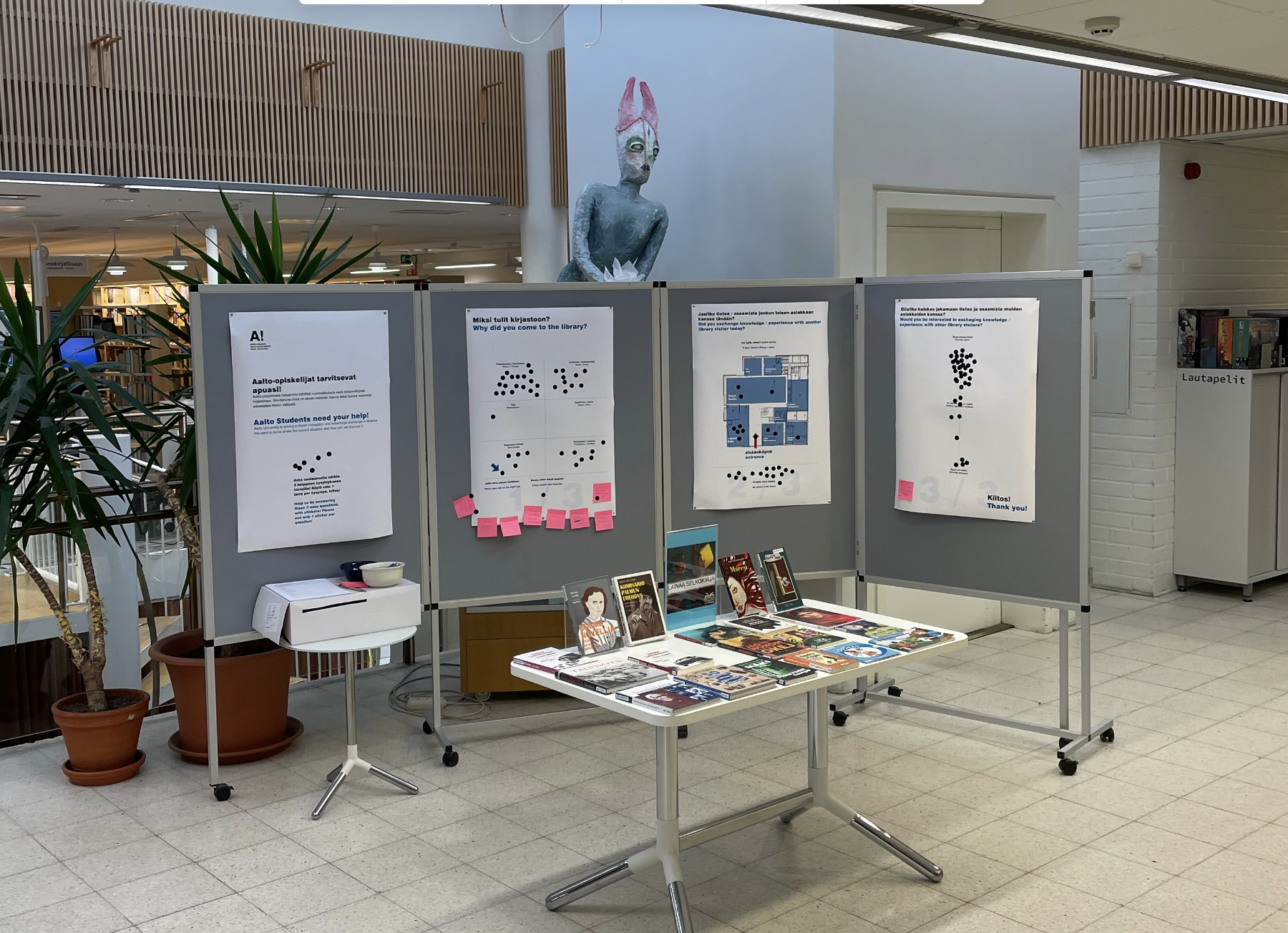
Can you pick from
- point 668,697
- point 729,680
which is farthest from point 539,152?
point 668,697

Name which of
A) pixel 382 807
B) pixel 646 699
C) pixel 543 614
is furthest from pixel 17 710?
pixel 646 699

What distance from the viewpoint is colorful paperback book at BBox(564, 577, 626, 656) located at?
3.67m

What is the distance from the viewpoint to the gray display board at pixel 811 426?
5328mm

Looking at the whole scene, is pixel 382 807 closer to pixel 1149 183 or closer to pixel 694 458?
pixel 694 458

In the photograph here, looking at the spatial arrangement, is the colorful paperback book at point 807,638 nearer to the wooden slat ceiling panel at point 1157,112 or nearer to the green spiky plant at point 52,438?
the green spiky plant at point 52,438

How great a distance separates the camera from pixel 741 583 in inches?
160

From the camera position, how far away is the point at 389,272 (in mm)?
24734

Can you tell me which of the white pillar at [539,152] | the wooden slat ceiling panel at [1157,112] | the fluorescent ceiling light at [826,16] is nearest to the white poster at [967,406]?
the fluorescent ceiling light at [826,16]

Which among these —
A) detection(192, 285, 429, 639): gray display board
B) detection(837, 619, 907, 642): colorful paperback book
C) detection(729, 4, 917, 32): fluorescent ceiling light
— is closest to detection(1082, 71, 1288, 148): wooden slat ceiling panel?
detection(729, 4, 917, 32): fluorescent ceiling light

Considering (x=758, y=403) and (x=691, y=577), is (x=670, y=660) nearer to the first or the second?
(x=691, y=577)

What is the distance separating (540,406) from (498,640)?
4.16 ft

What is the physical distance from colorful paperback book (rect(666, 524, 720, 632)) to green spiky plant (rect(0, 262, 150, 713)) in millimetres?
2266

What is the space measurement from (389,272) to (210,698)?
20871 mm

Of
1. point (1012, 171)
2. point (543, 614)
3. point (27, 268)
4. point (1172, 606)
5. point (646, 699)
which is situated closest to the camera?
point (646, 699)
